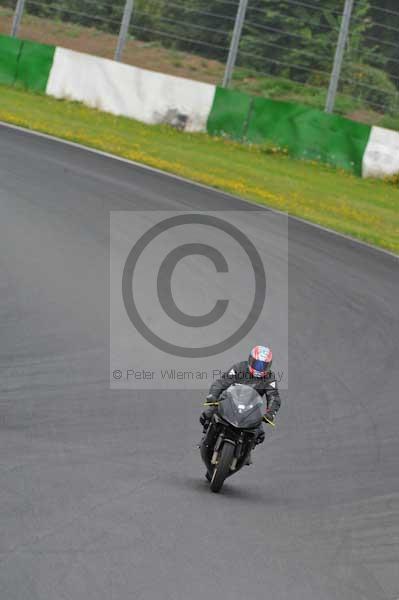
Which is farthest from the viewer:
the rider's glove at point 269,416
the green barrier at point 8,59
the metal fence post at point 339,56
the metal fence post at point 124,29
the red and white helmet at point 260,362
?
the green barrier at point 8,59

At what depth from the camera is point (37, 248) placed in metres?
16.7

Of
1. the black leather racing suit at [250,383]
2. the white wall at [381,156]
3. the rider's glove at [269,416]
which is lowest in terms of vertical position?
the rider's glove at [269,416]

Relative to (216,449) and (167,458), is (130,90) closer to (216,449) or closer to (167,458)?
(167,458)

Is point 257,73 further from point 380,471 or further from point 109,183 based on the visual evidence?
point 380,471

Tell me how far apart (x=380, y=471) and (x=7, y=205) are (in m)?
9.74

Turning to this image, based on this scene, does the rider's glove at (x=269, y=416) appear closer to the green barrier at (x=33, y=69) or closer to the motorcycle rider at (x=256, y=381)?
the motorcycle rider at (x=256, y=381)

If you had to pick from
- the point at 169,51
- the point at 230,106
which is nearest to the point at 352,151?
the point at 230,106

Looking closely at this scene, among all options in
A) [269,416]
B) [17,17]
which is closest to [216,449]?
[269,416]

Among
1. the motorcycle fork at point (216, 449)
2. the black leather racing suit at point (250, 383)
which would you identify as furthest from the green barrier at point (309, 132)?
the motorcycle fork at point (216, 449)

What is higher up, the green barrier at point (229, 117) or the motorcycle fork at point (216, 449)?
the green barrier at point (229, 117)

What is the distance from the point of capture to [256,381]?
10.2 metres

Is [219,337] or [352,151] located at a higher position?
[352,151]

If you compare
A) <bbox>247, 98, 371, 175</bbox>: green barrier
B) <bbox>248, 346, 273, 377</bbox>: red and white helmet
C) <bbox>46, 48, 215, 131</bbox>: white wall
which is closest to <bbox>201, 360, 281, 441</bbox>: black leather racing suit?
<bbox>248, 346, 273, 377</bbox>: red and white helmet

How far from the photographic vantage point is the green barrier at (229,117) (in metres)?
31.0
